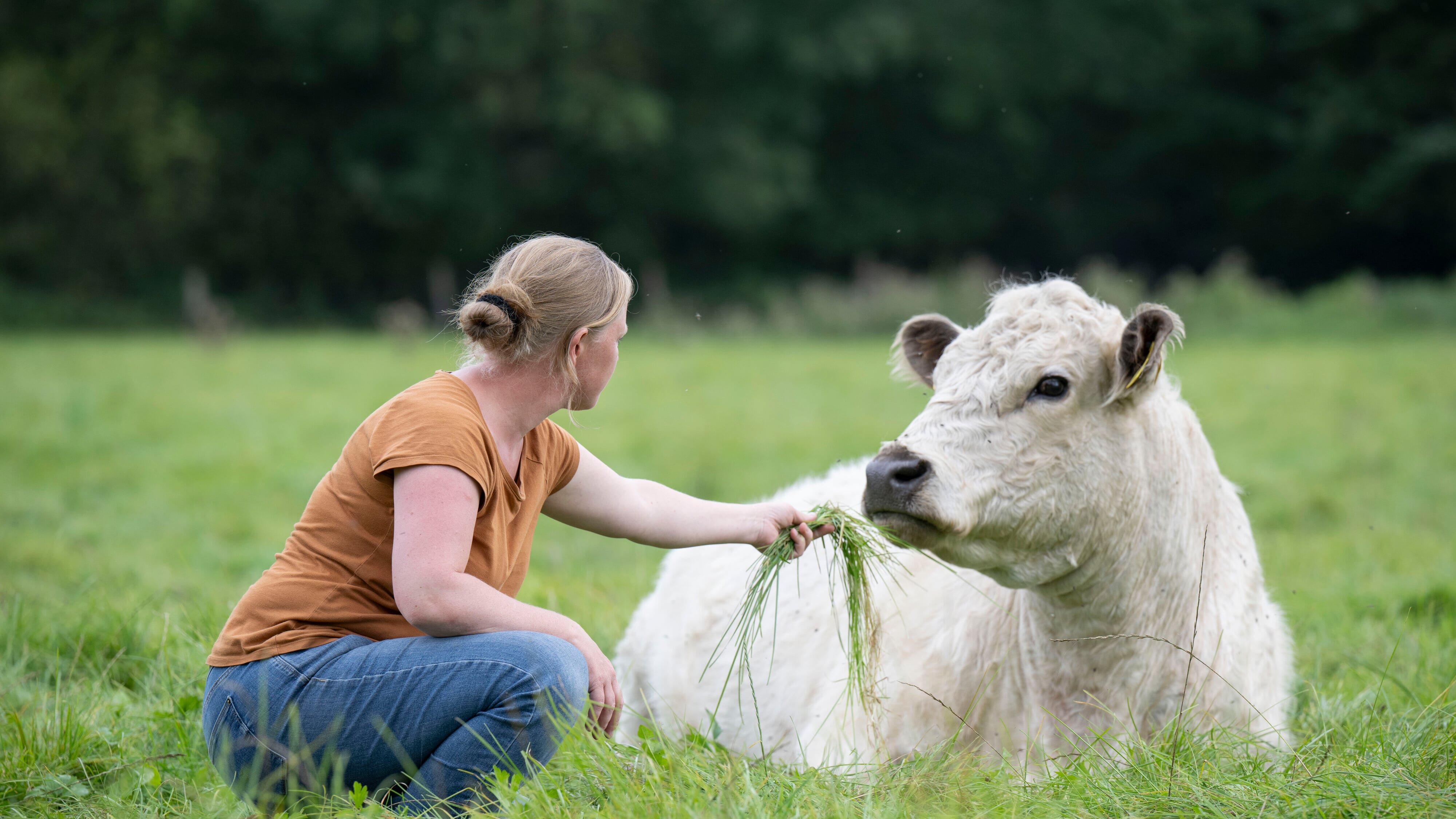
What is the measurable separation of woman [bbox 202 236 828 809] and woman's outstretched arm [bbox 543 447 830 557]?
0.31m

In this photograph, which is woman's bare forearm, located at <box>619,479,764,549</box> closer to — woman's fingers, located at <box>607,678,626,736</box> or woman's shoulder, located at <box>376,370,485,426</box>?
woman's fingers, located at <box>607,678,626,736</box>

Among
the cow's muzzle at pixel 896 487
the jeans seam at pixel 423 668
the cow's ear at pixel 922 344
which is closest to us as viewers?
the jeans seam at pixel 423 668

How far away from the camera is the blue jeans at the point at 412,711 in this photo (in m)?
3.08

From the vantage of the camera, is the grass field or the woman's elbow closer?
the woman's elbow

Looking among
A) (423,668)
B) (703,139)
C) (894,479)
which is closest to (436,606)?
(423,668)

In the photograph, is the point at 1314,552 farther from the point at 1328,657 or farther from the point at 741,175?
the point at 741,175

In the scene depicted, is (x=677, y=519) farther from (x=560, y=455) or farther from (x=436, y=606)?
(x=436, y=606)

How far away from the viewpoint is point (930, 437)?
3377 millimetres

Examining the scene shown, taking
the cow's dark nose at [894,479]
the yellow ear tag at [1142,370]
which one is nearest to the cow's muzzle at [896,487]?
the cow's dark nose at [894,479]

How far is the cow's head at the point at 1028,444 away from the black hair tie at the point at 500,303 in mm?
1017

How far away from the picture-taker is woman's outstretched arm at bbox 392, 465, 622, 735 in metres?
2.95

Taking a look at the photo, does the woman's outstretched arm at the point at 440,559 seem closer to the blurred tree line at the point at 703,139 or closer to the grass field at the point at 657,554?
the grass field at the point at 657,554

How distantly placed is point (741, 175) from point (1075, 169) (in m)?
11.7

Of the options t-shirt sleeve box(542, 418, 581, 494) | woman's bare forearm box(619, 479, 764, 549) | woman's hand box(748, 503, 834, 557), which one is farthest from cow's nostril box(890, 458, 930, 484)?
t-shirt sleeve box(542, 418, 581, 494)
